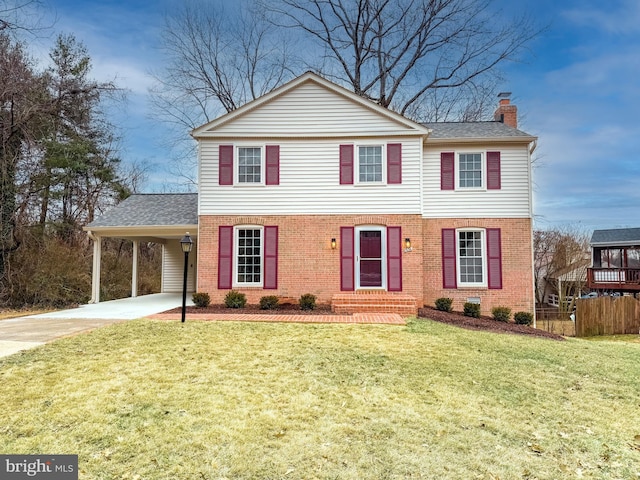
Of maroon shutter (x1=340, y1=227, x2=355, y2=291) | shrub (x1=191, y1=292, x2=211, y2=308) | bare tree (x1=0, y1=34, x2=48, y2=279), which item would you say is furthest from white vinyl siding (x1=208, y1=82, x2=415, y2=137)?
bare tree (x1=0, y1=34, x2=48, y2=279)

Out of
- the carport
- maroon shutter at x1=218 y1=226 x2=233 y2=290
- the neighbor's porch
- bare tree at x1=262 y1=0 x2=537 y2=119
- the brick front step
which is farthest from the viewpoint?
the neighbor's porch

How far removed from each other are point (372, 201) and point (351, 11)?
50.7 feet

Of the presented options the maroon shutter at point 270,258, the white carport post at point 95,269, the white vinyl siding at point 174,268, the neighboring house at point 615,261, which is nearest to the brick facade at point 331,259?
the maroon shutter at point 270,258

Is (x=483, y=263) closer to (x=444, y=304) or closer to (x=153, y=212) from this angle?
(x=444, y=304)

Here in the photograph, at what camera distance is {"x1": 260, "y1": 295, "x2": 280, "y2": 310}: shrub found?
11.4 meters

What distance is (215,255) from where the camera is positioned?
39.9ft

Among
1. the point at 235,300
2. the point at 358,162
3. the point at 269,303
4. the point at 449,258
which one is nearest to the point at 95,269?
the point at 235,300

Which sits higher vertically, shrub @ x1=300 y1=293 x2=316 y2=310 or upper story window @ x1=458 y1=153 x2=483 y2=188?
upper story window @ x1=458 y1=153 x2=483 y2=188

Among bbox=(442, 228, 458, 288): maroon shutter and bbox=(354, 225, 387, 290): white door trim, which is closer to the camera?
bbox=(354, 225, 387, 290): white door trim

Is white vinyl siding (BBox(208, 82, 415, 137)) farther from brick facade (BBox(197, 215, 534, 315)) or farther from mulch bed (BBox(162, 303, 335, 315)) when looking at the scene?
mulch bed (BBox(162, 303, 335, 315))

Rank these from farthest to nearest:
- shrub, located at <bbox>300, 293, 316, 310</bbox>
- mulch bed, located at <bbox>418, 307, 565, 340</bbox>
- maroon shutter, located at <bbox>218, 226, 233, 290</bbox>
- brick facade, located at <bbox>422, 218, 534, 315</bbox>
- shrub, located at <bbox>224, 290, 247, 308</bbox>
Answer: brick facade, located at <bbox>422, 218, 534, 315</bbox> → maroon shutter, located at <bbox>218, 226, 233, 290</bbox> → shrub, located at <bbox>224, 290, 247, 308</bbox> → shrub, located at <bbox>300, 293, 316, 310</bbox> → mulch bed, located at <bbox>418, 307, 565, 340</bbox>

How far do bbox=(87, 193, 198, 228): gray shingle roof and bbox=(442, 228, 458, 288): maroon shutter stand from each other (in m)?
8.51

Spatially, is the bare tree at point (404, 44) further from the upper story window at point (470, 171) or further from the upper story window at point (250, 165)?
the upper story window at point (250, 165)

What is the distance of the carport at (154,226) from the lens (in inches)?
508
